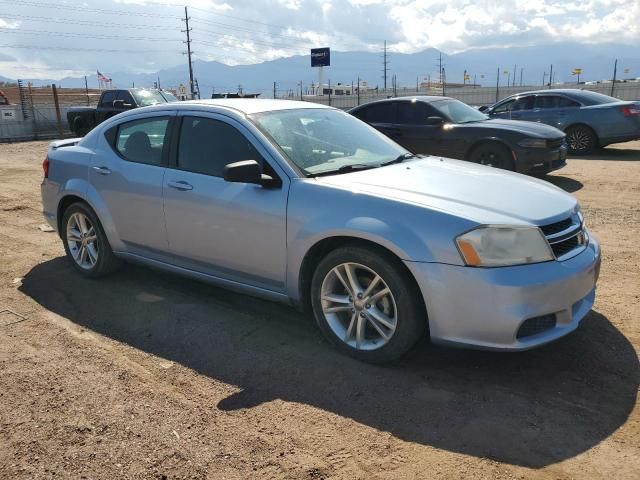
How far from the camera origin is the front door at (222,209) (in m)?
3.75

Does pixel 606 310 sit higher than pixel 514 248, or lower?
lower

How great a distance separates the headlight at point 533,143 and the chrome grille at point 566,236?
563 cm

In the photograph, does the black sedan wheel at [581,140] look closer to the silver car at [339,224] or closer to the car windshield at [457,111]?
the car windshield at [457,111]

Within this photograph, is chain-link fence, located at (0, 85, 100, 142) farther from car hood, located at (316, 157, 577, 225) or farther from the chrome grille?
the chrome grille

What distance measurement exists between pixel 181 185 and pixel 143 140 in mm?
770

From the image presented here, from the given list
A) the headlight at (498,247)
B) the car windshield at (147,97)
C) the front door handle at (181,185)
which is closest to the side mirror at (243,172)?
the front door handle at (181,185)

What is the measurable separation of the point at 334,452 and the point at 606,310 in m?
2.57

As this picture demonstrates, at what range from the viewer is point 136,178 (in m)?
4.53

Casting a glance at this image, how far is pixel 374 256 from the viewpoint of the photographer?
10.8ft

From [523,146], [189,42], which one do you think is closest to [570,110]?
[523,146]

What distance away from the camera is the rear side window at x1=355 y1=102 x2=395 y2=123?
10375mm

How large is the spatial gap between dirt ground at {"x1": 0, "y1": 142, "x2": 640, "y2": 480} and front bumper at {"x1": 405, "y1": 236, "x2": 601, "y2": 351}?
0.31 m

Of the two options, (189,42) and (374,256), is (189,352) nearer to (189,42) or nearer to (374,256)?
(374,256)

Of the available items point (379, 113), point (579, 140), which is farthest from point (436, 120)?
point (579, 140)
